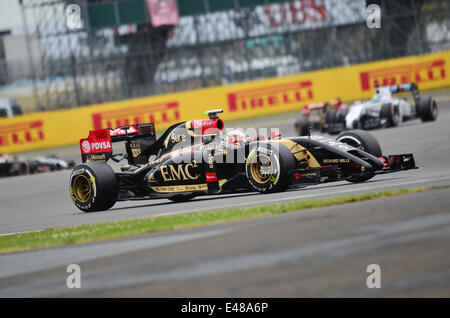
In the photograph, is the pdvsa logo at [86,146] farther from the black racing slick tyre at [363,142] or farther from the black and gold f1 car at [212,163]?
the black racing slick tyre at [363,142]

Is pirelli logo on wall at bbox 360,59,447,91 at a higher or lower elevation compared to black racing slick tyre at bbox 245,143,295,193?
higher

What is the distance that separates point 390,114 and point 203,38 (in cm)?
2439

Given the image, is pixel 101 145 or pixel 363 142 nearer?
pixel 363 142

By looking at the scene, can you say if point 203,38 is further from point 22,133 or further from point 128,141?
point 128,141

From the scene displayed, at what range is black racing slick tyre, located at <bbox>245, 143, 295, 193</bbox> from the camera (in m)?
11.0

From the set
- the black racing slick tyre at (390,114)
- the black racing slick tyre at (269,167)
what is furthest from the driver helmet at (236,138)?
the black racing slick tyre at (390,114)

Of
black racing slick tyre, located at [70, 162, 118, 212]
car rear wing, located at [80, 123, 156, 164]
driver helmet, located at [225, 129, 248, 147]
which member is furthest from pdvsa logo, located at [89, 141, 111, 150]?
driver helmet, located at [225, 129, 248, 147]

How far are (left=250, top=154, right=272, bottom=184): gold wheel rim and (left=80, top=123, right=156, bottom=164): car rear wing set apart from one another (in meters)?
2.59

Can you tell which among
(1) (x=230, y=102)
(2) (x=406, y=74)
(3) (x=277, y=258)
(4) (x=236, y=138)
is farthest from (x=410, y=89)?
(3) (x=277, y=258)

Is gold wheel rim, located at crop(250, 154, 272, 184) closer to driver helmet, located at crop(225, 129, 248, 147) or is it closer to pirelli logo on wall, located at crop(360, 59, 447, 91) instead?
driver helmet, located at crop(225, 129, 248, 147)

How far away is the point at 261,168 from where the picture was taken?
11336 mm

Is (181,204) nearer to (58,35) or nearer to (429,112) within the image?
(429,112)

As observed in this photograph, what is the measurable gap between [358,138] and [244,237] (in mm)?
5183

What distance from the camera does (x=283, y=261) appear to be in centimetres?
626
